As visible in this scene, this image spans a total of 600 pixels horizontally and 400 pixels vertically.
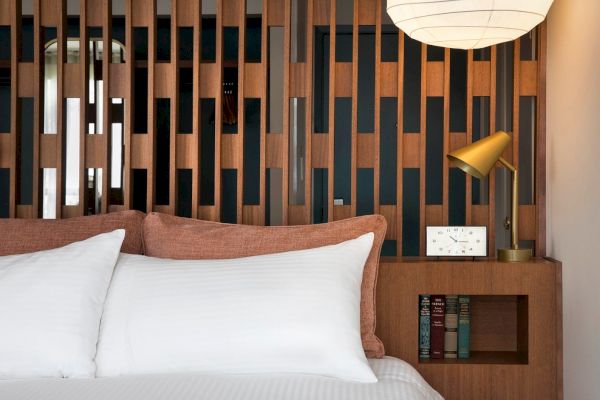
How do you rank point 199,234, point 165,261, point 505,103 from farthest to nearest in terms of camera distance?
1. point 505,103
2. point 199,234
3. point 165,261

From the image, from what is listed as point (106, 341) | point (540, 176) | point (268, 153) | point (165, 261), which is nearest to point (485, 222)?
point (540, 176)

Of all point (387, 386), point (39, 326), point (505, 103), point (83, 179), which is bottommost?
point (387, 386)

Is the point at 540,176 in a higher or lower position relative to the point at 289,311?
higher

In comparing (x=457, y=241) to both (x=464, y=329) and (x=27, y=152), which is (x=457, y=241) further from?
(x=27, y=152)

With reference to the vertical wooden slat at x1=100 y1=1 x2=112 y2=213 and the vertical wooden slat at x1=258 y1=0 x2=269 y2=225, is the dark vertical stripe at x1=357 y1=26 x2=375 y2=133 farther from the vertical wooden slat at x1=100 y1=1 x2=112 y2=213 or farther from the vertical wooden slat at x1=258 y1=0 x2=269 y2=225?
the vertical wooden slat at x1=100 y1=1 x2=112 y2=213

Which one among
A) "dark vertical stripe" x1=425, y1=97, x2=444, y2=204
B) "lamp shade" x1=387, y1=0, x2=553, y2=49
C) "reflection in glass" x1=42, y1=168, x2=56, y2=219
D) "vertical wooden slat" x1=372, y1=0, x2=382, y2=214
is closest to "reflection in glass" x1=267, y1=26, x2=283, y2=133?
"dark vertical stripe" x1=425, y1=97, x2=444, y2=204

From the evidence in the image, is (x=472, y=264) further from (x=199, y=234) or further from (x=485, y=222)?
(x=199, y=234)

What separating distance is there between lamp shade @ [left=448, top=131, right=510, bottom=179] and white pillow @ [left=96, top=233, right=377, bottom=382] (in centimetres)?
60

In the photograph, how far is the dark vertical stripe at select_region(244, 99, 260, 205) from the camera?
192 inches

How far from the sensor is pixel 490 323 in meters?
2.72

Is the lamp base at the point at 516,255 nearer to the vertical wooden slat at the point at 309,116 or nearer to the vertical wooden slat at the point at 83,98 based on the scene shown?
the vertical wooden slat at the point at 309,116

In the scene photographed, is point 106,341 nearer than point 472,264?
Yes

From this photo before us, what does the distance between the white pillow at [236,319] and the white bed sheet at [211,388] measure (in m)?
0.05

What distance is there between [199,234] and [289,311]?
0.53 m
